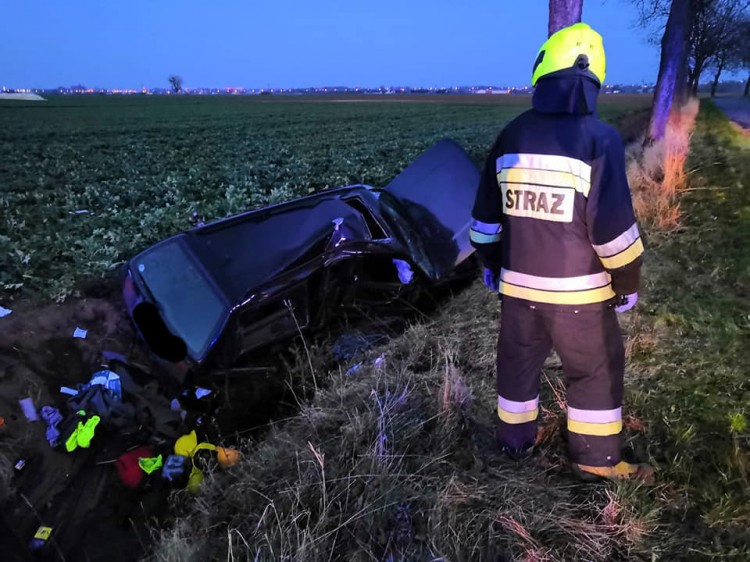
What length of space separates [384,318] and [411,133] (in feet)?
68.4

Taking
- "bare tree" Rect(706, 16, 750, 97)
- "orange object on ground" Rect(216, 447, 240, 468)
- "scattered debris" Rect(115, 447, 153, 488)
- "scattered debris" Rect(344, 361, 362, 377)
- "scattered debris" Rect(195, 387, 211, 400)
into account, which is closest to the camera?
"orange object on ground" Rect(216, 447, 240, 468)

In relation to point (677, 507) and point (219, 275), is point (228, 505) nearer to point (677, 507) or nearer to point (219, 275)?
point (219, 275)

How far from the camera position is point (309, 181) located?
437 inches

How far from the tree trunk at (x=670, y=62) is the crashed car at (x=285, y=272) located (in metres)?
9.26

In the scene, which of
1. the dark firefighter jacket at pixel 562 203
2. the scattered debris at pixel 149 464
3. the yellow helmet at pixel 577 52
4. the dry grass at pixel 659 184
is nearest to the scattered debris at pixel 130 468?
the scattered debris at pixel 149 464

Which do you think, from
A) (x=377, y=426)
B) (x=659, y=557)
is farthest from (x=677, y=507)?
(x=377, y=426)

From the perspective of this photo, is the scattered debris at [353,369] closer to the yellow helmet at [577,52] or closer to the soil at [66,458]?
the soil at [66,458]

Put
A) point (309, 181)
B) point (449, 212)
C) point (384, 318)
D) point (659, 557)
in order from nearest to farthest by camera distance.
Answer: point (659, 557), point (384, 318), point (449, 212), point (309, 181)

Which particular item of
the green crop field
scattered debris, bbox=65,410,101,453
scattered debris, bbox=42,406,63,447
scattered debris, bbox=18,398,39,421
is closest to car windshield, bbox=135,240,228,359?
scattered debris, bbox=65,410,101,453

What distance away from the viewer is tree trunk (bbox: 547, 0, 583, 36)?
5504 mm

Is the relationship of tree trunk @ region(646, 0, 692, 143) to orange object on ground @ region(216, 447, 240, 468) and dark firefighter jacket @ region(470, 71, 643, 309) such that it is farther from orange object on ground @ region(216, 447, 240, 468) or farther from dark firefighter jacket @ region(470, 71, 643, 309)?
orange object on ground @ region(216, 447, 240, 468)

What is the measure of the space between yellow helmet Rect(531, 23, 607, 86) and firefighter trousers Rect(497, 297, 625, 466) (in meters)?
0.99

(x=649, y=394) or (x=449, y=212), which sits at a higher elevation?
(x=449, y=212)

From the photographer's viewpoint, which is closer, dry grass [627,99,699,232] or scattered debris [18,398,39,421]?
scattered debris [18,398,39,421]
